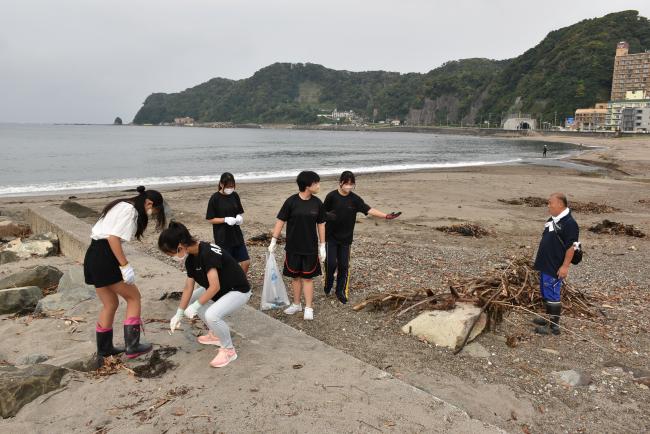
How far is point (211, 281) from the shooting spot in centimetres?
370

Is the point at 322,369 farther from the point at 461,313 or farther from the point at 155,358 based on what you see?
the point at 461,313

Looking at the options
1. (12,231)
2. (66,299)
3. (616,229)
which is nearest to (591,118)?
(616,229)

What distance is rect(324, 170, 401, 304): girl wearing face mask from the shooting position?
5895mm

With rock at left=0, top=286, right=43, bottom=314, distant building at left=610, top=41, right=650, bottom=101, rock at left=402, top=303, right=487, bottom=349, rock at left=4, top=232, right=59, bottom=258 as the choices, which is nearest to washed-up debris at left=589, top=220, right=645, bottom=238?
rock at left=402, top=303, right=487, bottom=349

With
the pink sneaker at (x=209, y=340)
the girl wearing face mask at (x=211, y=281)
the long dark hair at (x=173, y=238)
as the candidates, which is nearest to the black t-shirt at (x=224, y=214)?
the pink sneaker at (x=209, y=340)

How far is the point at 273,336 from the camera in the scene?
4570mm

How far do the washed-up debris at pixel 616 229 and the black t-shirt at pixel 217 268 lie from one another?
10.6 meters

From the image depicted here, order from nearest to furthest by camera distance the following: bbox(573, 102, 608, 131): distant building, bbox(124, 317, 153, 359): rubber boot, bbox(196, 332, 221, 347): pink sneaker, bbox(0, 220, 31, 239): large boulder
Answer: bbox(124, 317, 153, 359): rubber boot < bbox(196, 332, 221, 347): pink sneaker < bbox(0, 220, 31, 239): large boulder < bbox(573, 102, 608, 131): distant building

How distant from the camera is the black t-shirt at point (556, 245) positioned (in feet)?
16.3

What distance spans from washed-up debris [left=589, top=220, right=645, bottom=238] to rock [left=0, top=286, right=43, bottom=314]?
12006mm

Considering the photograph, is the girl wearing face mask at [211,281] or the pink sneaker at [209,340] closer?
the girl wearing face mask at [211,281]

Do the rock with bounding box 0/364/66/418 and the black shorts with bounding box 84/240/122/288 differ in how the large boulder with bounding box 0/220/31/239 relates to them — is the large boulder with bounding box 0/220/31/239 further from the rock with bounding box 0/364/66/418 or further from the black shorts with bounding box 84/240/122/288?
the black shorts with bounding box 84/240/122/288

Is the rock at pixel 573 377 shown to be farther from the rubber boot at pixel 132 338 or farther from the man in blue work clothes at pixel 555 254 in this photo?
the rubber boot at pixel 132 338

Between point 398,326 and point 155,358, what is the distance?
9.03 feet
